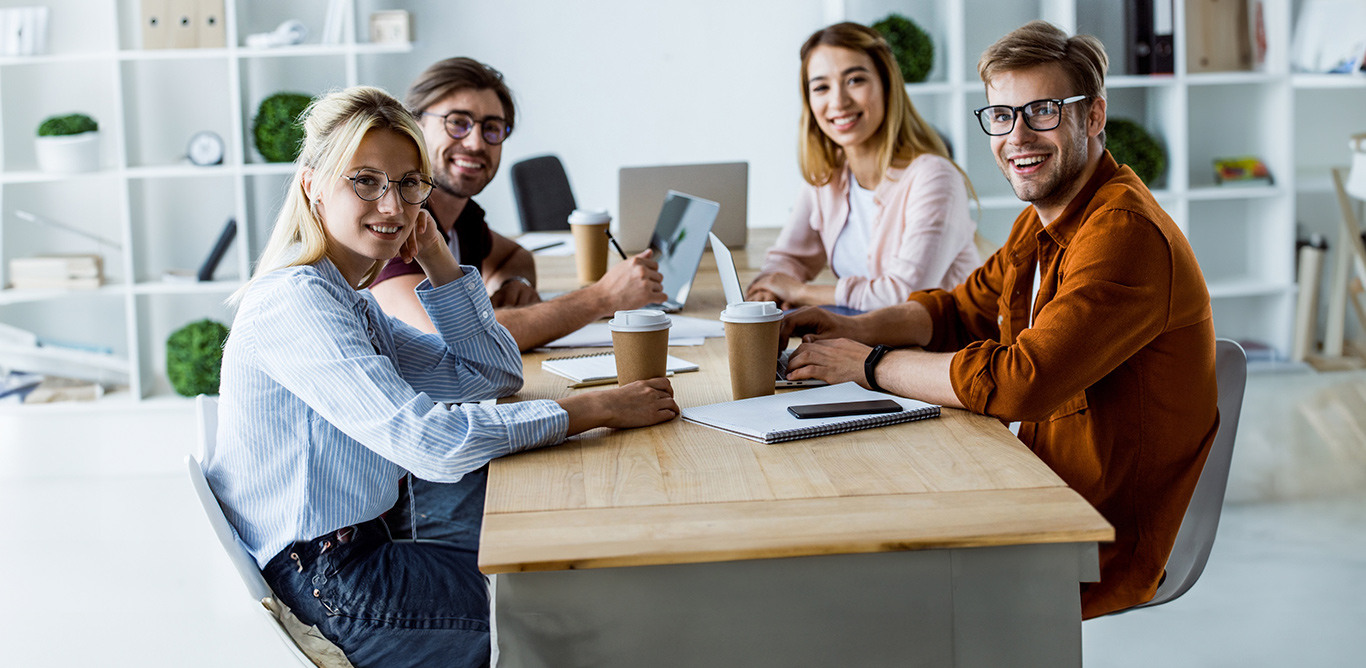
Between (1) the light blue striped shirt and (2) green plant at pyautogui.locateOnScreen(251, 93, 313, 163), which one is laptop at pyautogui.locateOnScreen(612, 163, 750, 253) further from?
(2) green plant at pyautogui.locateOnScreen(251, 93, 313, 163)

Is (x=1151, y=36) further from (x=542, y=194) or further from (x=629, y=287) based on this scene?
(x=629, y=287)

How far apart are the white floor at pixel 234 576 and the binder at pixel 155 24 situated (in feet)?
5.10

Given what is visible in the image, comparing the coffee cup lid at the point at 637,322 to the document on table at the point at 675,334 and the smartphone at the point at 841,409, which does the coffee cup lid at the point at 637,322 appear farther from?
the document on table at the point at 675,334

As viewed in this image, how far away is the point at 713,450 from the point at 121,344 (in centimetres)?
401

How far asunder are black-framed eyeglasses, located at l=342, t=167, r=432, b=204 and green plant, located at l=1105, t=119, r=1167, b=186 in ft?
11.5

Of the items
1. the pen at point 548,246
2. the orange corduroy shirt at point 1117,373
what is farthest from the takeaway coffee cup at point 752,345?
the pen at point 548,246

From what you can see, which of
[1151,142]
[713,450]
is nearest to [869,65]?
[713,450]

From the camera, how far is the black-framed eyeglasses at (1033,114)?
162 cm

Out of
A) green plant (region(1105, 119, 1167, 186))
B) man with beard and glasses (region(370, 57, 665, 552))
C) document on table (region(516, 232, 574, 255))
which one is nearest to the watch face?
document on table (region(516, 232, 574, 255))

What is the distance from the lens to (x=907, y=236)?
2.50m

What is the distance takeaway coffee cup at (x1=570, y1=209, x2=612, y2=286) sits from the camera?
8.34 ft

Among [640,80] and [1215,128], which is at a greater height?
[640,80]

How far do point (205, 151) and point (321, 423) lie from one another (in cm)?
333

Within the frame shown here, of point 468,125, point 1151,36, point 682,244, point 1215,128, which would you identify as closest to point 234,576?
point 468,125
